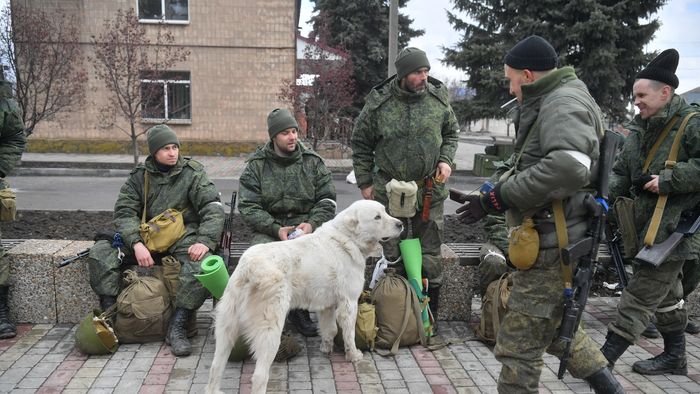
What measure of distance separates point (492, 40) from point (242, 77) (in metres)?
9.21

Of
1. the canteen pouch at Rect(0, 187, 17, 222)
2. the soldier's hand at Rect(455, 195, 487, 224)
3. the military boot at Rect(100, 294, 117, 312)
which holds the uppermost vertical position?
the soldier's hand at Rect(455, 195, 487, 224)

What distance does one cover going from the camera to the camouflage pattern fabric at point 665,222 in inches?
155

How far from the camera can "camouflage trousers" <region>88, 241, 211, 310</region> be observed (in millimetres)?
4637

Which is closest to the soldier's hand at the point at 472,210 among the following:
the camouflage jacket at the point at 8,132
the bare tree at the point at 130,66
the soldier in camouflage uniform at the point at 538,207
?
the soldier in camouflage uniform at the point at 538,207

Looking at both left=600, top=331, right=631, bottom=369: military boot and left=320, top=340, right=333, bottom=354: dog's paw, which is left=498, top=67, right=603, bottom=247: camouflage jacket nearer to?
left=600, top=331, right=631, bottom=369: military boot

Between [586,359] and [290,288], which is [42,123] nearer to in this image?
[290,288]

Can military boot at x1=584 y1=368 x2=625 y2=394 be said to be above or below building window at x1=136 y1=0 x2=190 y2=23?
below

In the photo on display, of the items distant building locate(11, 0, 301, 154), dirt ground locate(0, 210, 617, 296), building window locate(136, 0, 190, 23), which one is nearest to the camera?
dirt ground locate(0, 210, 617, 296)

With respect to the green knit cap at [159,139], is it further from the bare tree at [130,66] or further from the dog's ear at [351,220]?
the bare tree at [130,66]

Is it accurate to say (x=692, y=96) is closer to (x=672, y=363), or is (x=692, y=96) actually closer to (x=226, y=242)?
(x=672, y=363)

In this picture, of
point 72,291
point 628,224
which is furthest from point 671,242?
point 72,291

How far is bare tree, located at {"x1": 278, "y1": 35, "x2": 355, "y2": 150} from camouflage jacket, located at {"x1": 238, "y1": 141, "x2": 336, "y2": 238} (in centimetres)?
1311

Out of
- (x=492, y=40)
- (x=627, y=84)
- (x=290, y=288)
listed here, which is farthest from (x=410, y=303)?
(x=627, y=84)

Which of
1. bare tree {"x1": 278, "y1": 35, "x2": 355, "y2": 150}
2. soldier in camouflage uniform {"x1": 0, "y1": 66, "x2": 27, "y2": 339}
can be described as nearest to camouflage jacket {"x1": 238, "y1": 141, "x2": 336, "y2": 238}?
soldier in camouflage uniform {"x1": 0, "y1": 66, "x2": 27, "y2": 339}
